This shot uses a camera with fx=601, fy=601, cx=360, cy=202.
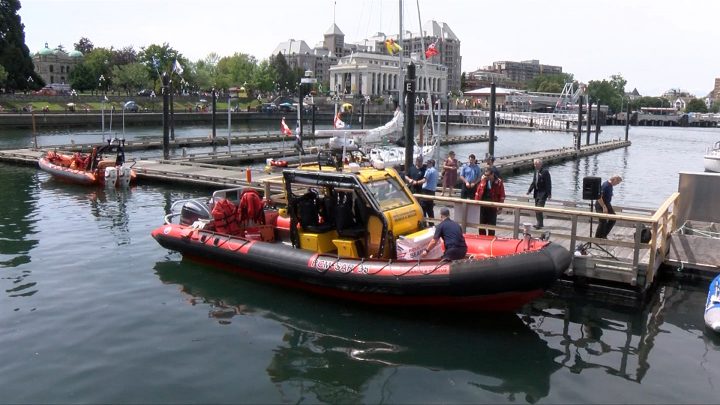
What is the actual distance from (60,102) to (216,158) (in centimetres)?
6724

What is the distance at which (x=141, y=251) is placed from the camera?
50.1 ft

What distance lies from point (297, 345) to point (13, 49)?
90706 mm

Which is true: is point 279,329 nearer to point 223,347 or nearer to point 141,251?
point 223,347

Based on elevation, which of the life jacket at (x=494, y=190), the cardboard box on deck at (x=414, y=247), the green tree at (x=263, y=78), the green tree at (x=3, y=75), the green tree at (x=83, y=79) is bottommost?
the cardboard box on deck at (x=414, y=247)

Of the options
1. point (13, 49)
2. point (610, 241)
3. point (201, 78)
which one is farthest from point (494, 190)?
point (201, 78)

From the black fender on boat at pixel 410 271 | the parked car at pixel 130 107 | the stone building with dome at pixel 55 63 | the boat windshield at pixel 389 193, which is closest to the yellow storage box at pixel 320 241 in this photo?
the black fender on boat at pixel 410 271

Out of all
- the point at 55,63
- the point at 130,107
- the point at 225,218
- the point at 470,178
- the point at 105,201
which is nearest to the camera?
the point at 225,218

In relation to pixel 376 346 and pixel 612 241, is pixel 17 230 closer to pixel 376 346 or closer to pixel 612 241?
pixel 376 346

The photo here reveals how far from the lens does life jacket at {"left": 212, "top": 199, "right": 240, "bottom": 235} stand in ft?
43.3

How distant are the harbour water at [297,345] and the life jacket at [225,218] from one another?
1023mm

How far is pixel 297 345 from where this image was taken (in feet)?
31.8

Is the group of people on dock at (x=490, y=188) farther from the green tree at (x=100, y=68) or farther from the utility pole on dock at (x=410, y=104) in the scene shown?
the green tree at (x=100, y=68)

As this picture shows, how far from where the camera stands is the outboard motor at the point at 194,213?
46.1ft

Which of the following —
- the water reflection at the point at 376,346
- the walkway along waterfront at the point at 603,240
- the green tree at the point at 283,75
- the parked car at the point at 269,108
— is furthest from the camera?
the green tree at the point at 283,75
